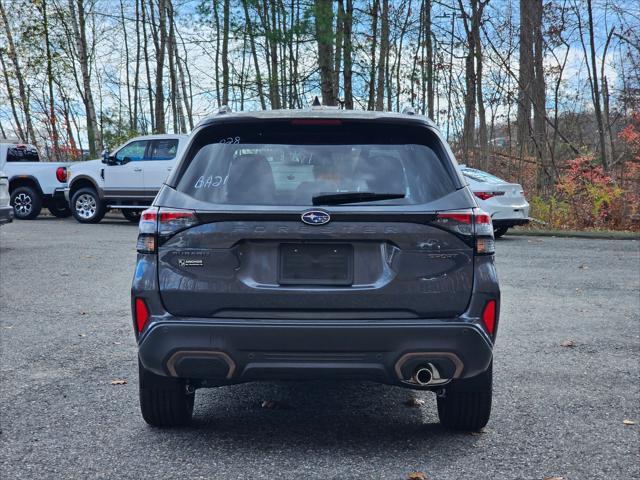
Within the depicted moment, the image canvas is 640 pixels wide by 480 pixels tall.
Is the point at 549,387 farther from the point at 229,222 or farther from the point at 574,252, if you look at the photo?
the point at 574,252

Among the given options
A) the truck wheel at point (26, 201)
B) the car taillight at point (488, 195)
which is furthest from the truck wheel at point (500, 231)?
the truck wheel at point (26, 201)

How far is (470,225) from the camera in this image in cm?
384

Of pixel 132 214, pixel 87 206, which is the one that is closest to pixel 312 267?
pixel 87 206

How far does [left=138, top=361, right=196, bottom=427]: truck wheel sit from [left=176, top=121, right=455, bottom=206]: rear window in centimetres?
110

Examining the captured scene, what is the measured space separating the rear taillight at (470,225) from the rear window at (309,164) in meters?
0.14

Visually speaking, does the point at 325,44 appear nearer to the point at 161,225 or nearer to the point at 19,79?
the point at 161,225

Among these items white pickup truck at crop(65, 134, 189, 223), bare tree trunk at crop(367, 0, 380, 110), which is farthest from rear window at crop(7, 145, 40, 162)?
bare tree trunk at crop(367, 0, 380, 110)

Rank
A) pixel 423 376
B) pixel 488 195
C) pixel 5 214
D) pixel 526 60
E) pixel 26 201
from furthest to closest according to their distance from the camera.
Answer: pixel 526 60
pixel 26 201
pixel 488 195
pixel 5 214
pixel 423 376

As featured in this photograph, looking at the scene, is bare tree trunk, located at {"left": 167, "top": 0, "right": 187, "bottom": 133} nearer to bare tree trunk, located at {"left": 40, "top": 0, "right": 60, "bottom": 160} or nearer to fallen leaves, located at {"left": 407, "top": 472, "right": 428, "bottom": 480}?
bare tree trunk, located at {"left": 40, "top": 0, "right": 60, "bottom": 160}

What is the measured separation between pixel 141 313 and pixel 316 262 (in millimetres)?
931

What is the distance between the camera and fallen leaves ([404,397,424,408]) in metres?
5.03

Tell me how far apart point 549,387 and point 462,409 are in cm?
136

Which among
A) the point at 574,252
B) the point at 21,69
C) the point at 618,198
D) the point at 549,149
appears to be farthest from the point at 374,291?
the point at 21,69

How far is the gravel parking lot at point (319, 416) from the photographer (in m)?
3.85
